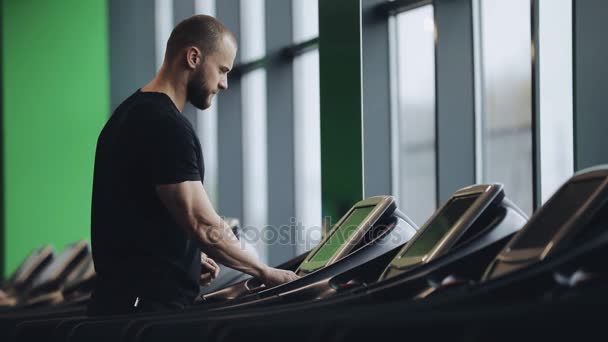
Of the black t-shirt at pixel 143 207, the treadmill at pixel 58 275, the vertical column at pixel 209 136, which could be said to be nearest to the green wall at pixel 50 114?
the vertical column at pixel 209 136

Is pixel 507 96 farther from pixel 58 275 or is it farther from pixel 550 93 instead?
pixel 58 275

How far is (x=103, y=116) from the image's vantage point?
28.8ft

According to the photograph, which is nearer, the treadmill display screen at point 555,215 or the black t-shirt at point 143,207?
the treadmill display screen at point 555,215

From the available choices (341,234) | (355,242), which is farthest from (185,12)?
(355,242)

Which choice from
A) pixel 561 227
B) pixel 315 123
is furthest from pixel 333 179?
pixel 561 227

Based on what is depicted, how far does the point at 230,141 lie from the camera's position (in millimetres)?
7461

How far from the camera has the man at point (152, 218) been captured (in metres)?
2.25

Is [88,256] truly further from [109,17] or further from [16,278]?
[109,17]

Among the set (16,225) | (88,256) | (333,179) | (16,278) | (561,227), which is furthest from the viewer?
(16,225)

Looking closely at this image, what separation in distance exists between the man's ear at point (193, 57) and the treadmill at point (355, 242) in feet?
→ 2.03

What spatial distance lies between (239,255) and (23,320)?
68 cm

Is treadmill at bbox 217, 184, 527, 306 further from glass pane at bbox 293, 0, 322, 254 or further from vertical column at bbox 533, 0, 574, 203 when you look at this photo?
glass pane at bbox 293, 0, 322, 254

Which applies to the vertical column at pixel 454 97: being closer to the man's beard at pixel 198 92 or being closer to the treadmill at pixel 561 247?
the man's beard at pixel 198 92

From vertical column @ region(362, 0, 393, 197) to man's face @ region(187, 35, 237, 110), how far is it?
2.78 m
